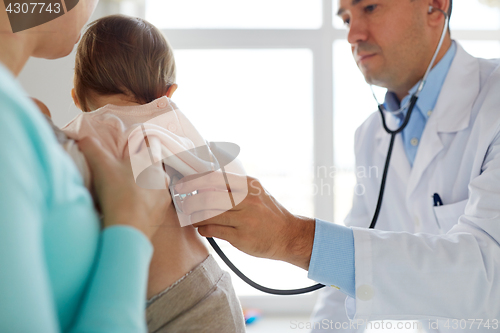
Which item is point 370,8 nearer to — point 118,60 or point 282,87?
point 282,87

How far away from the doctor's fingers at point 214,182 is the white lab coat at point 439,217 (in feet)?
0.92

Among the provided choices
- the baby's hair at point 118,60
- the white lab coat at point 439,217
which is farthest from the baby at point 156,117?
the white lab coat at point 439,217

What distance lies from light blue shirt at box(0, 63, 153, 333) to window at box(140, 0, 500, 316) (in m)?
0.36

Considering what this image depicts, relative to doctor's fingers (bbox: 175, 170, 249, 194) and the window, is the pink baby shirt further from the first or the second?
the window

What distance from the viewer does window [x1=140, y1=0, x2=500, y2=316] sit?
885 mm

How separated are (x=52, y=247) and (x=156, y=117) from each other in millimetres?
288

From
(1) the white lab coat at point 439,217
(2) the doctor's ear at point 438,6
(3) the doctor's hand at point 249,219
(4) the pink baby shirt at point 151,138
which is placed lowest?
(1) the white lab coat at point 439,217

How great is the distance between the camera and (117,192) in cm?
34

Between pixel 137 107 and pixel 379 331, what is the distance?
61.1 inches

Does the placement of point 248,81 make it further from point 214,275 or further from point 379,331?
point 379,331

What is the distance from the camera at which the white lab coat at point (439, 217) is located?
71 cm

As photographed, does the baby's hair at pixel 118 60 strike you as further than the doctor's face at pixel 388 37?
No

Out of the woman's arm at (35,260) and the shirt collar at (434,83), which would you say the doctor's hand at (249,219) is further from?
the shirt collar at (434,83)

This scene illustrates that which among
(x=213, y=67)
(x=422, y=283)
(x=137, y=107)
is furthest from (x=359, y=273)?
(x=213, y=67)
